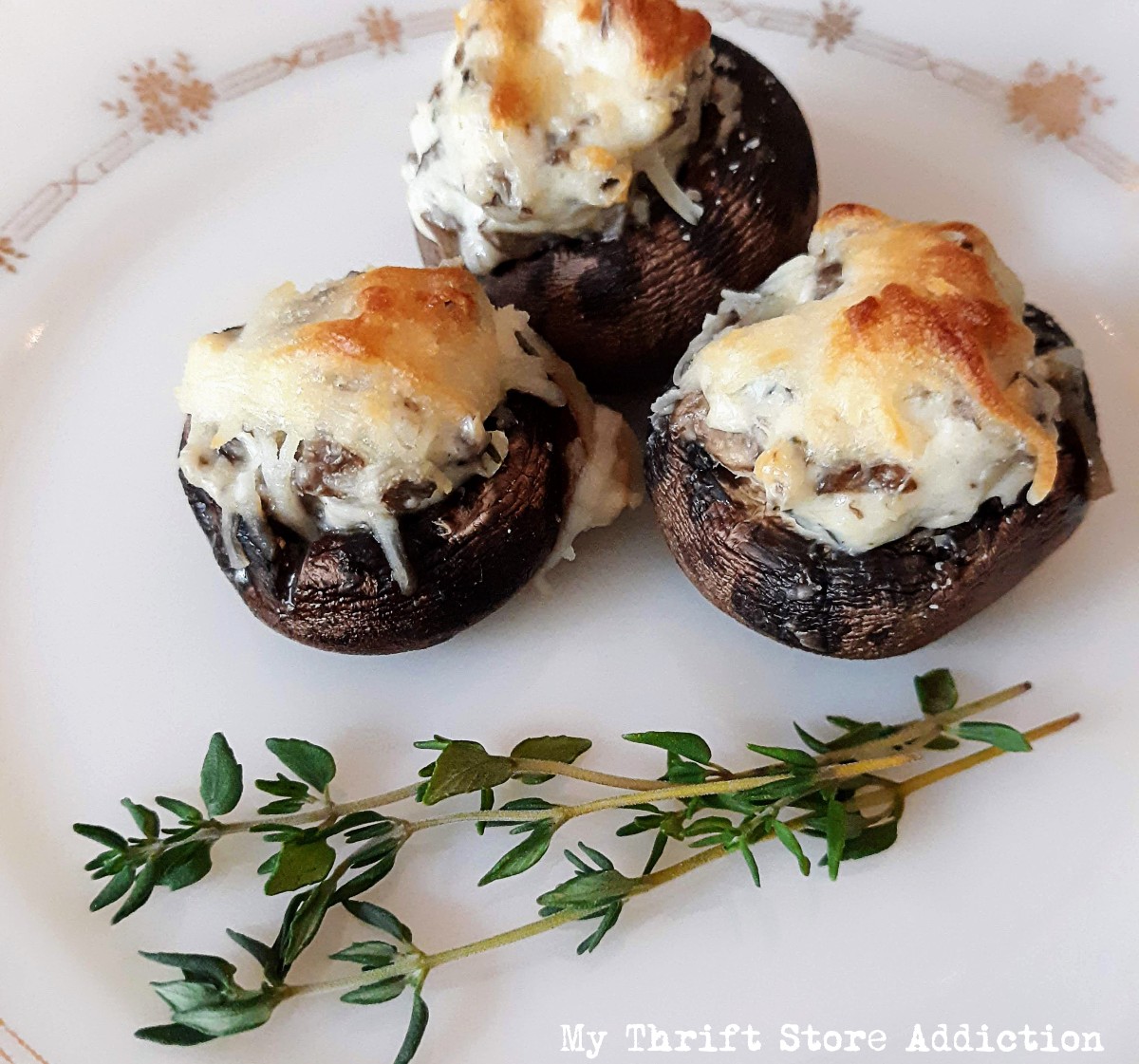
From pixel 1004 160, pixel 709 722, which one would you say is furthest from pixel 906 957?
pixel 1004 160

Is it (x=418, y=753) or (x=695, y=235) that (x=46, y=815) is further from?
(x=695, y=235)

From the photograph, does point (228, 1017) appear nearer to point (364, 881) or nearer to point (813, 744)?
point (364, 881)

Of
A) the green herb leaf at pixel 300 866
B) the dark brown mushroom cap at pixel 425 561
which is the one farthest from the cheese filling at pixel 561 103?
the green herb leaf at pixel 300 866

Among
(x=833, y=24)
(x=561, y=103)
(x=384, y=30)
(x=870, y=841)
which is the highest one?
(x=384, y=30)

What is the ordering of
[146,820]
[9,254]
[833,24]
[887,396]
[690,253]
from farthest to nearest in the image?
1. [833,24]
2. [9,254]
3. [690,253]
4. [146,820]
5. [887,396]

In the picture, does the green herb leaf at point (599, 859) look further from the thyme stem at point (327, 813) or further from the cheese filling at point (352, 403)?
the cheese filling at point (352, 403)

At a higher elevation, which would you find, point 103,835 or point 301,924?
point 103,835

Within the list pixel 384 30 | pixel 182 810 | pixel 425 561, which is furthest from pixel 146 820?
pixel 384 30
